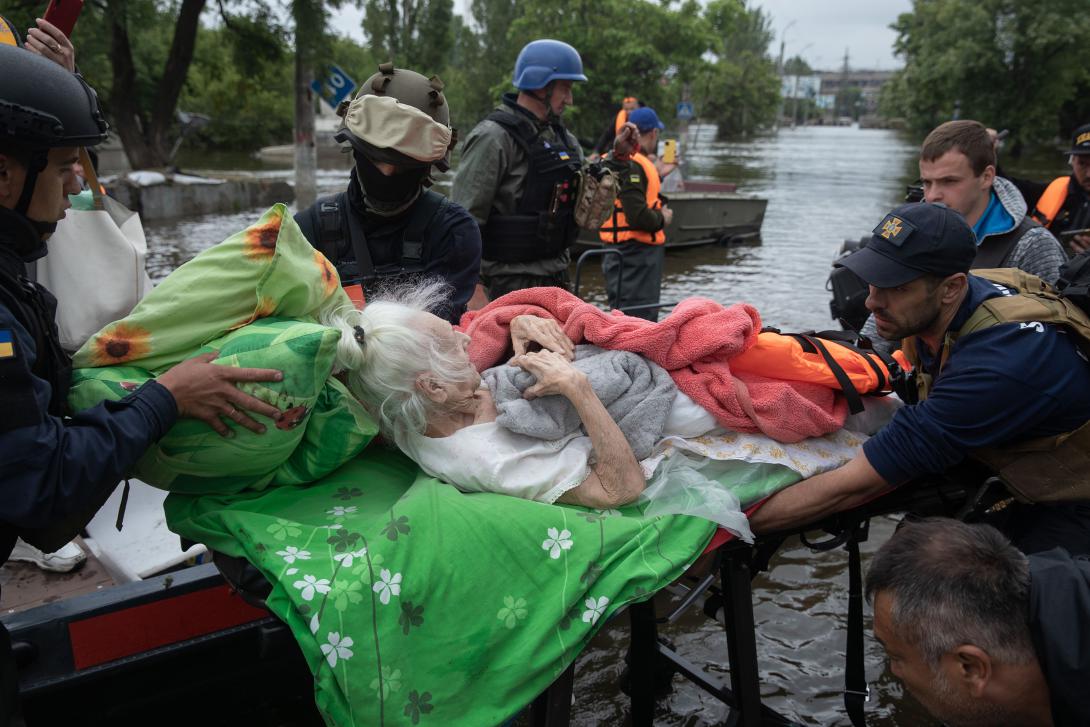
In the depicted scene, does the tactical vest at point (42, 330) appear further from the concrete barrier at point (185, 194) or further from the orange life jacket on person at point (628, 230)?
the concrete barrier at point (185, 194)

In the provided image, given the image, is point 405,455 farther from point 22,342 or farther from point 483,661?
point 22,342

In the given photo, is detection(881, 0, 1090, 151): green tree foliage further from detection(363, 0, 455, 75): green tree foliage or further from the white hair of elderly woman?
the white hair of elderly woman

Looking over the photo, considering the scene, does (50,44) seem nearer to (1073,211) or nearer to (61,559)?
(61,559)

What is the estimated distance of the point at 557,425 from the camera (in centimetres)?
236

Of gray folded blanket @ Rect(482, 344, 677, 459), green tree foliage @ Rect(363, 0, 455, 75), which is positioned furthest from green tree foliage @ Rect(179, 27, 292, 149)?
gray folded blanket @ Rect(482, 344, 677, 459)

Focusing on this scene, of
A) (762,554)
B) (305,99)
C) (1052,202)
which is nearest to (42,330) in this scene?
(762,554)

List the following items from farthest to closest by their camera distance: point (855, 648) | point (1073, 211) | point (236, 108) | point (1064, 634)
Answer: point (236, 108)
point (1073, 211)
point (855, 648)
point (1064, 634)

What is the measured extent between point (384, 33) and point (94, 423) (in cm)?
4433

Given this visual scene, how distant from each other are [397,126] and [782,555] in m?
3.32

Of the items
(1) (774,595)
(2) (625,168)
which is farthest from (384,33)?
(1) (774,595)

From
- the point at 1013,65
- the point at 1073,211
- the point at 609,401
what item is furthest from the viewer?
the point at 1013,65

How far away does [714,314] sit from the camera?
2520mm

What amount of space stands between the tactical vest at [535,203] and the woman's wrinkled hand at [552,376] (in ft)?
8.17

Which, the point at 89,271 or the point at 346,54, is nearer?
the point at 89,271
